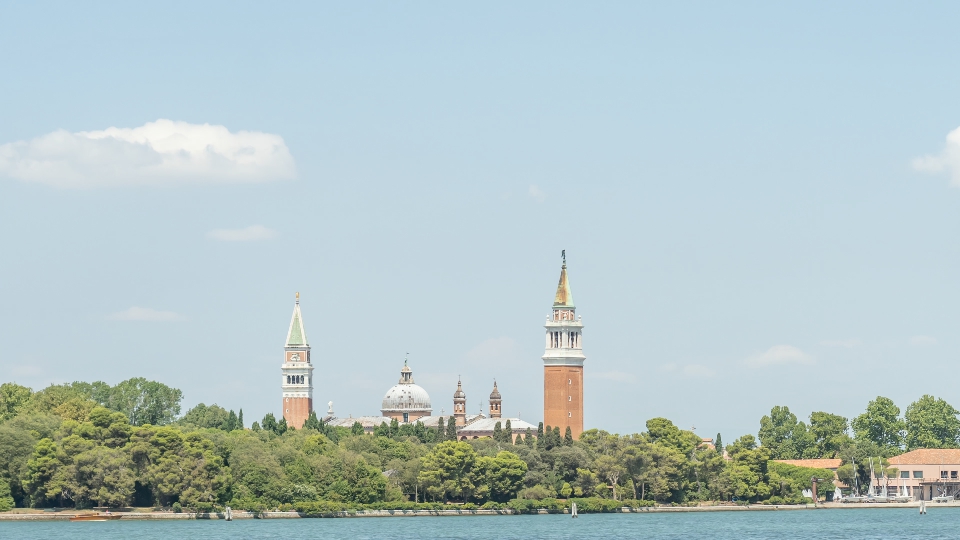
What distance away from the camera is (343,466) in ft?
318

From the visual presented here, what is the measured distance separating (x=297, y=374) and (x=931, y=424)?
72.7 m

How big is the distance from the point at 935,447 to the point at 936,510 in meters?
21.3

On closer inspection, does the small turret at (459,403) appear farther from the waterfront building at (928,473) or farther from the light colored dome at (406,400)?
the waterfront building at (928,473)

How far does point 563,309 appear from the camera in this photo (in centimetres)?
14850

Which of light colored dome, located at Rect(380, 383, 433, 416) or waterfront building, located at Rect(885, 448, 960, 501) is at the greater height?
light colored dome, located at Rect(380, 383, 433, 416)

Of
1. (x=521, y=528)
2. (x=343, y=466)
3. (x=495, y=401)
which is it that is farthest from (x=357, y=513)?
(x=495, y=401)

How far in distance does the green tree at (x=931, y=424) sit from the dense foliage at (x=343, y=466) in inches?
331

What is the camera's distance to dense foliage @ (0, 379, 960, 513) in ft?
294

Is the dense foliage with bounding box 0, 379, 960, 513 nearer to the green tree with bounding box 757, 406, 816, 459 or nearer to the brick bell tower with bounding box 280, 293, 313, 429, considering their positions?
the green tree with bounding box 757, 406, 816, 459

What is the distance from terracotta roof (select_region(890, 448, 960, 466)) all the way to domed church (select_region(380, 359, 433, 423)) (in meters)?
68.9

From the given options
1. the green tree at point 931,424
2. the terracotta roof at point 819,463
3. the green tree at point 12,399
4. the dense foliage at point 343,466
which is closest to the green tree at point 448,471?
the dense foliage at point 343,466

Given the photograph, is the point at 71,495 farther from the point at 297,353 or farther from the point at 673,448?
the point at 297,353

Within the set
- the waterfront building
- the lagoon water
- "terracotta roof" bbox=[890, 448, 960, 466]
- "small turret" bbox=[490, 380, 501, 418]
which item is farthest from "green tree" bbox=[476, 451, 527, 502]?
"small turret" bbox=[490, 380, 501, 418]

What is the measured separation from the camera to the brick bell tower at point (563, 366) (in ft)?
474
